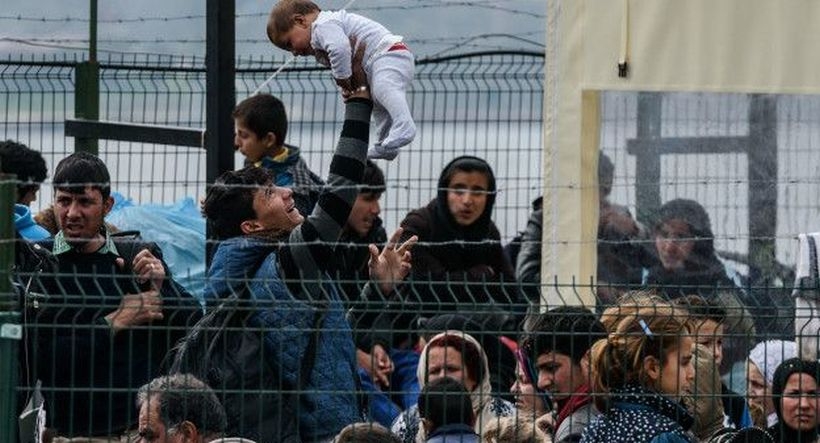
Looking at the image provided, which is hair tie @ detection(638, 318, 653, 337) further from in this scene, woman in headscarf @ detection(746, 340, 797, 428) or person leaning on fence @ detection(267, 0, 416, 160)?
person leaning on fence @ detection(267, 0, 416, 160)

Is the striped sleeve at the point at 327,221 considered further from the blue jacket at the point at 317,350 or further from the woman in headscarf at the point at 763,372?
the woman in headscarf at the point at 763,372

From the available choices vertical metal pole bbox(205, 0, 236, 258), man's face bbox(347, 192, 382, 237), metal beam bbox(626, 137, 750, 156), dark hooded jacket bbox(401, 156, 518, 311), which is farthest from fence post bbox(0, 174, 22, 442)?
metal beam bbox(626, 137, 750, 156)

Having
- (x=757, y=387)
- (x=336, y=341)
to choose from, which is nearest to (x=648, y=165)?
(x=757, y=387)

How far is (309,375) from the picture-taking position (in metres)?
8.41

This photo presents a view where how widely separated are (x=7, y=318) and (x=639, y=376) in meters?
2.24

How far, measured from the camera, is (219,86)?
1062 cm

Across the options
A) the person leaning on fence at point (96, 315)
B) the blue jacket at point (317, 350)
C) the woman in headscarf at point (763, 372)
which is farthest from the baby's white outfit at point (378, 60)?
the woman in headscarf at point (763, 372)

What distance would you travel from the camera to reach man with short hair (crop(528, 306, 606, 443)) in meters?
8.34

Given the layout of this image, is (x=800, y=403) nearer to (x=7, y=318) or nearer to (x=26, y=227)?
(x=7, y=318)

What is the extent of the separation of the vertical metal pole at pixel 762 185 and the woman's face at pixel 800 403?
3.51 m

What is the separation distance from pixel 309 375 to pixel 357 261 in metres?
2.63

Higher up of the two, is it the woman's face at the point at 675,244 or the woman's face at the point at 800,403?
the woman's face at the point at 675,244

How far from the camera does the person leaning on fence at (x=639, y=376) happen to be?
327 inches

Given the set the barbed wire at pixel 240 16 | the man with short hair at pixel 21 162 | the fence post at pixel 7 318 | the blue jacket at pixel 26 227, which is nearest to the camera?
the fence post at pixel 7 318
